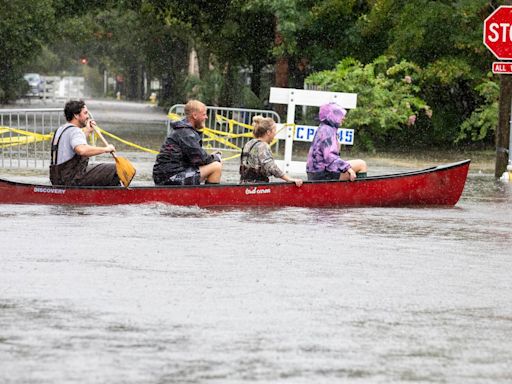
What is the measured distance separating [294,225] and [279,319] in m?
5.90

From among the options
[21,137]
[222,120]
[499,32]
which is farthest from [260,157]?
[222,120]

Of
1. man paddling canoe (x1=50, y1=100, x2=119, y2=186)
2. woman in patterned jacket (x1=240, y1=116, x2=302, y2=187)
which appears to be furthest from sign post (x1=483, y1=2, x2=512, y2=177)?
man paddling canoe (x1=50, y1=100, x2=119, y2=186)

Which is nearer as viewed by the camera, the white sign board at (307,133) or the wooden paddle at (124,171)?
the wooden paddle at (124,171)

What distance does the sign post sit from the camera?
2289 centimetres

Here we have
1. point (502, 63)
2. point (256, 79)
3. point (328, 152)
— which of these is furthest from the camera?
point (256, 79)

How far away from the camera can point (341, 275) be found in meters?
10.2

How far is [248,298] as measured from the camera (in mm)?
8945

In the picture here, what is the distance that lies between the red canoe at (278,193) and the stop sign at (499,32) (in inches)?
279

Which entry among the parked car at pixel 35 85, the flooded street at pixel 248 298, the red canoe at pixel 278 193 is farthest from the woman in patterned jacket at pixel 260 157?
the parked car at pixel 35 85

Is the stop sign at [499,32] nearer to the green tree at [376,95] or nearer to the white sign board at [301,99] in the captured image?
the white sign board at [301,99]

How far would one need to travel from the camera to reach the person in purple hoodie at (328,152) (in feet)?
53.5

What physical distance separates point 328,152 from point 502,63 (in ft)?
24.1

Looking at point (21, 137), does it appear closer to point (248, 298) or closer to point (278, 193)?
point (278, 193)

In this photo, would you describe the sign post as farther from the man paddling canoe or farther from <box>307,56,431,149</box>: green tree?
the man paddling canoe
